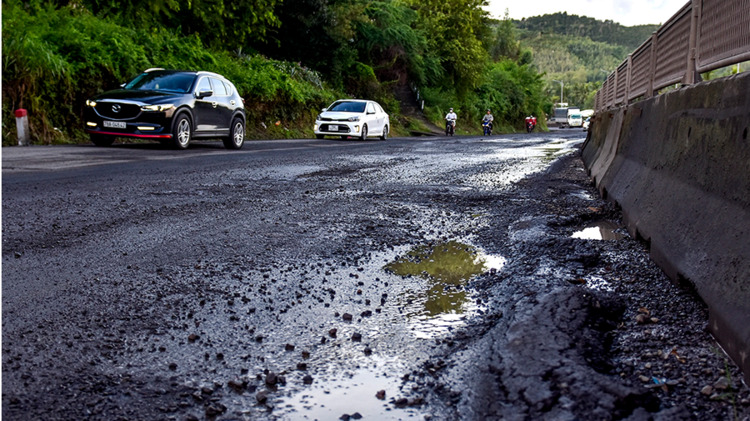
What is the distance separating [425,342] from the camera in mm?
2656

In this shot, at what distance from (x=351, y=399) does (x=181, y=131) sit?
40.9ft

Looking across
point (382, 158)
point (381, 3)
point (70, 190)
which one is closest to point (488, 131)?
point (381, 3)

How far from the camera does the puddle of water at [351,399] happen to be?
2.00 meters

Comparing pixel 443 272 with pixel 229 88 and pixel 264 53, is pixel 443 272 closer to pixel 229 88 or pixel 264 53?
pixel 229 88

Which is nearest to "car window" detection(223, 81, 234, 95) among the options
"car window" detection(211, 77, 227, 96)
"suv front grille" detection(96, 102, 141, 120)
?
"car window" detection(211, 77, 227, 96)

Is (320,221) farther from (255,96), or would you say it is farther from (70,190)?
(255,96)

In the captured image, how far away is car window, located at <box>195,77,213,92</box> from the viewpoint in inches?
568

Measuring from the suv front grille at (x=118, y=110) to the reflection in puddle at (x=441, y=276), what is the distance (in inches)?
396

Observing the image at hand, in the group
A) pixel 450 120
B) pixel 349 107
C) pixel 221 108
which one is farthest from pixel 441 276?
pixel 450 120

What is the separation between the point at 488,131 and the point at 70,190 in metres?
37.8

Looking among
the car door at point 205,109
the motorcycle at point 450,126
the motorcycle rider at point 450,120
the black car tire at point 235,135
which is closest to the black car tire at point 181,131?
the car door at point 205,109

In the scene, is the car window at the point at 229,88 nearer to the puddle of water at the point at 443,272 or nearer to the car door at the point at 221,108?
the car door at the point at 221,108

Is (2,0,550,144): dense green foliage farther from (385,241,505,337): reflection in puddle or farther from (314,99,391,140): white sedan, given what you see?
(385,241,505,337): reflection in puddle

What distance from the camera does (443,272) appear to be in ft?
12.6
